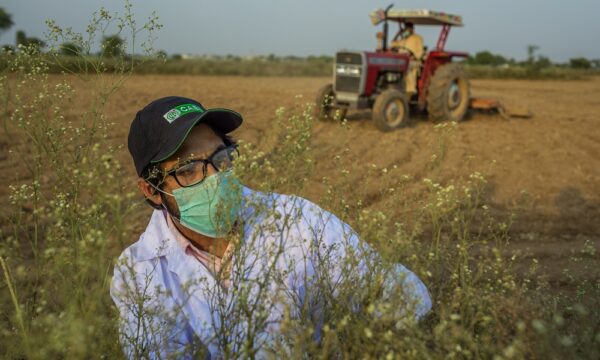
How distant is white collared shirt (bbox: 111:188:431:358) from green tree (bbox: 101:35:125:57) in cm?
86

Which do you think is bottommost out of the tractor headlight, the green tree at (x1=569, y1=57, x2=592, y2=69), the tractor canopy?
the tractor headlight

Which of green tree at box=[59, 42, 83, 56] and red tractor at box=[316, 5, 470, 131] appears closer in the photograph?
green tree at box=[59, 42, 83, 56]

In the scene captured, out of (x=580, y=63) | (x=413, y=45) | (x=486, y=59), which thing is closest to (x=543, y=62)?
(x=580, y=63)

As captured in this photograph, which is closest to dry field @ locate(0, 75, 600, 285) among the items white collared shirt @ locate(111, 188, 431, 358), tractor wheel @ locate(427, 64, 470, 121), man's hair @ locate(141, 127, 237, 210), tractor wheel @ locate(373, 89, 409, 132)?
tractor wheel @ locate(373, 89, 409, 132)

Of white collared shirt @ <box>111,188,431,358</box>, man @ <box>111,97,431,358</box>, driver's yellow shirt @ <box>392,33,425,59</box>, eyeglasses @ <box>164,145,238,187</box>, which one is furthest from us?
driver's yellow shirt @ <box>392,33,425,59</box>

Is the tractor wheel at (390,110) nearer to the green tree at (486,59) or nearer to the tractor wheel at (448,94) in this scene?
the tractor wheel at (448,94)

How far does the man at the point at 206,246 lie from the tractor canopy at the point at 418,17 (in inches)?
368

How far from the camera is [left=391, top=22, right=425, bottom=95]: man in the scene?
1170 cm

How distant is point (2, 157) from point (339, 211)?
727cm

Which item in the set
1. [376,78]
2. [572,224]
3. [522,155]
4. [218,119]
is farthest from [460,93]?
[218,119]

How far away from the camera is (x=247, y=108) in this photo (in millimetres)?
13969

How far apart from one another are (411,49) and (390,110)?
204 centimetres

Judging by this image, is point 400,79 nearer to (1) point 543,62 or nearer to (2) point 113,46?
(2) point 113,46

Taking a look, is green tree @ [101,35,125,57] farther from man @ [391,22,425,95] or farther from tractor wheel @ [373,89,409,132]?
man @ [391,22,425,95]
